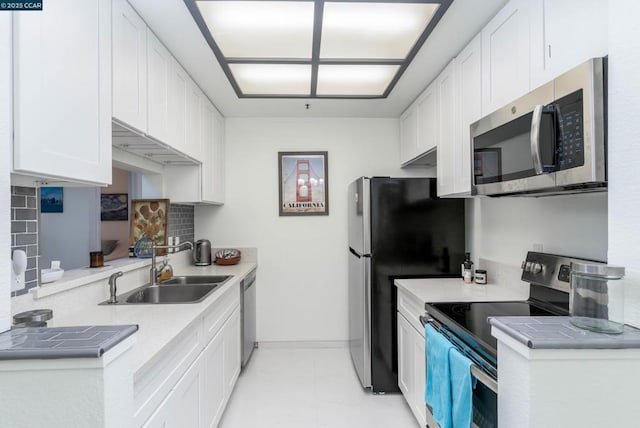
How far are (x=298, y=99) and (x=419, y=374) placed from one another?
2368 millimetres

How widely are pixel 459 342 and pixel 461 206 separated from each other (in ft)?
4.61

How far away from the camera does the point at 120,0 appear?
1.52 meters

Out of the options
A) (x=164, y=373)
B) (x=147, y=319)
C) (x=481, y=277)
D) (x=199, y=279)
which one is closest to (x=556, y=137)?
(x=481, y=277)

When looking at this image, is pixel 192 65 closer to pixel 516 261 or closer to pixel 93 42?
pixel 93 42

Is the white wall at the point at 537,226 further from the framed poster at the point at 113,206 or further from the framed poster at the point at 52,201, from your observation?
the framed poster at the point at 52,201

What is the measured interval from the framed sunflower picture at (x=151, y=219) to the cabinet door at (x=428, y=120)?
2.19m

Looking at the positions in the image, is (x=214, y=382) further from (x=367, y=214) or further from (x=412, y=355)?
(x=367, y=214)

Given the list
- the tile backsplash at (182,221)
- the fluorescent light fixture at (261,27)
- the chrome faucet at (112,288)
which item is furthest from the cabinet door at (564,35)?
the tile backsplash at (182,221)

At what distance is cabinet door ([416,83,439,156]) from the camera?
254 cm

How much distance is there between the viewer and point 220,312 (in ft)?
7.02

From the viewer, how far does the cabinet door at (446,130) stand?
2219mm

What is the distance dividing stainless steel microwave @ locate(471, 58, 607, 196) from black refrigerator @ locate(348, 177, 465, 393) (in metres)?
0.97

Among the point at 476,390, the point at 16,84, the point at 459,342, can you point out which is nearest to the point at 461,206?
the point at 459,342

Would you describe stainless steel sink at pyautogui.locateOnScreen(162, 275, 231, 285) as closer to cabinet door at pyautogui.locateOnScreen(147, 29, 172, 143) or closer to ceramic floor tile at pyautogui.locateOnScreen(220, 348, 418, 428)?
ceramic floor tile at pyautogui.locateOnScreen(220, 348, 418, 428)
